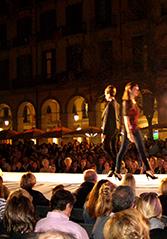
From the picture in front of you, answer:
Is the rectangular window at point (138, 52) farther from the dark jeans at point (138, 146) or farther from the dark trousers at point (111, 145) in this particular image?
the dark jeans at point (138, 146)

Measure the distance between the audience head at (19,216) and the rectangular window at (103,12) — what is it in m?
30.8

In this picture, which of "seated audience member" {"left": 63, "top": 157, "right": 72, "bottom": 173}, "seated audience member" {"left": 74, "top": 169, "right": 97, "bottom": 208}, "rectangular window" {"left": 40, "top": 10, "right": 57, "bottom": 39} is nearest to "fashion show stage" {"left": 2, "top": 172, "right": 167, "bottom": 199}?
"seated audience member" {"left": 63, "top": 157, "right": 72, "bottom": 173}

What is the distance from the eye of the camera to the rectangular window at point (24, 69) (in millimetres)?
39294

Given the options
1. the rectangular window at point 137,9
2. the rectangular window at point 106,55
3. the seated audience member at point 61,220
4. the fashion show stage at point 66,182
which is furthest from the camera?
the rectangular window at point 106,55

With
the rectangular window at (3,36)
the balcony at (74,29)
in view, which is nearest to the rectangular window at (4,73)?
the rectangular window at (3,36)

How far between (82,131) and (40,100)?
516 inches

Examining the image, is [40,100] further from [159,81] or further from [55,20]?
[159,81]

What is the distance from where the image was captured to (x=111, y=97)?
11.3 metres

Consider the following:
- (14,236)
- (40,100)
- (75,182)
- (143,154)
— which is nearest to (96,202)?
(14,236)

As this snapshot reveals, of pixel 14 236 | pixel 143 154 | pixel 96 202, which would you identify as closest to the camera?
pixel 14 236

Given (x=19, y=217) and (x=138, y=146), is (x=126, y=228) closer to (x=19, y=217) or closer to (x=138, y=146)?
(x=19, y=217)

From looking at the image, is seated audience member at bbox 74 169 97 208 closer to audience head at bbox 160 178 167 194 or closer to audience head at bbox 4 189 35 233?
audience head at bbox 160 178 167 194

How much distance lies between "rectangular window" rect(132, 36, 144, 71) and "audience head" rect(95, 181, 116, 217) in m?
26.9

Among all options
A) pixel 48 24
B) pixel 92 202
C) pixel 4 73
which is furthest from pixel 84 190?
pixel 4 73
